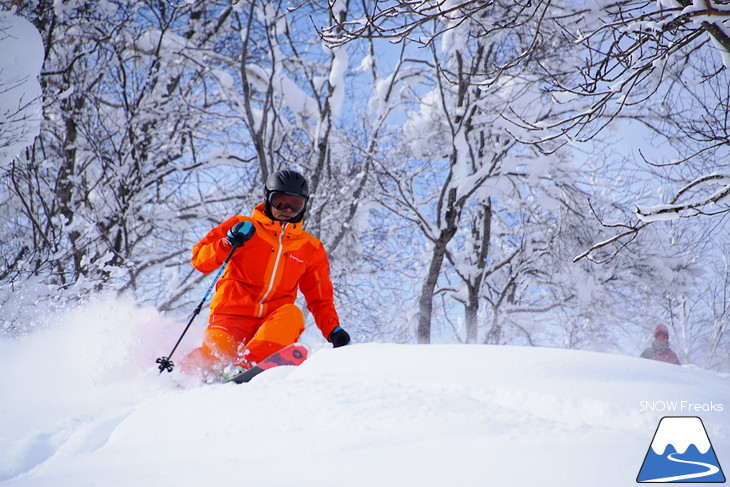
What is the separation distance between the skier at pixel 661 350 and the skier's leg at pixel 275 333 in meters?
6.50

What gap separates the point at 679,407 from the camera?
6.37 feet

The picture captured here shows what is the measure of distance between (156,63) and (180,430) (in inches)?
299

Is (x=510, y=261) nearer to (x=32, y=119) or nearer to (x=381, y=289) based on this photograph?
(x=381, y=289)

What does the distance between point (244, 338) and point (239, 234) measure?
2.65ft

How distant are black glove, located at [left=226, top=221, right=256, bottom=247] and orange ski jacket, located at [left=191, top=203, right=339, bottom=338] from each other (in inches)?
3.8

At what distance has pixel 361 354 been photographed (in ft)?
9.14

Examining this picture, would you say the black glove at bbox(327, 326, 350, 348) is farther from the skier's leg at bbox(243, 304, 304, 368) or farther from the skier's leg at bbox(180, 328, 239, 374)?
the skier's leg at bbox(180, 328, 239, 374)

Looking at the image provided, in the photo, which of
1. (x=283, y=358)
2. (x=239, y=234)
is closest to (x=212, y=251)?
(x=239, y=234)

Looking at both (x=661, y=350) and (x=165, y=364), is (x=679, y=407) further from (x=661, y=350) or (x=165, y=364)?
(x=661, y=350)

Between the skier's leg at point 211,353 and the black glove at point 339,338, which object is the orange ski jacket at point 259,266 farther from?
the skier's leg at point 211,353

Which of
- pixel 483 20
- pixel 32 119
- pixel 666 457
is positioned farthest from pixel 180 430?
pixel 483 20

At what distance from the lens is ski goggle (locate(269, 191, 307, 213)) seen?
153 inches

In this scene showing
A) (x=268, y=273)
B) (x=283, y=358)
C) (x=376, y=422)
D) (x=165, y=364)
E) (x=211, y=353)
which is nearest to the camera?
(x=376, y=422)

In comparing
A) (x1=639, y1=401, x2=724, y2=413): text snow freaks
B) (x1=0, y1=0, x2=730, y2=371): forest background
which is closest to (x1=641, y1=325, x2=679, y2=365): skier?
(x1=0, y1=0, x2=730, y2=371): forest background
